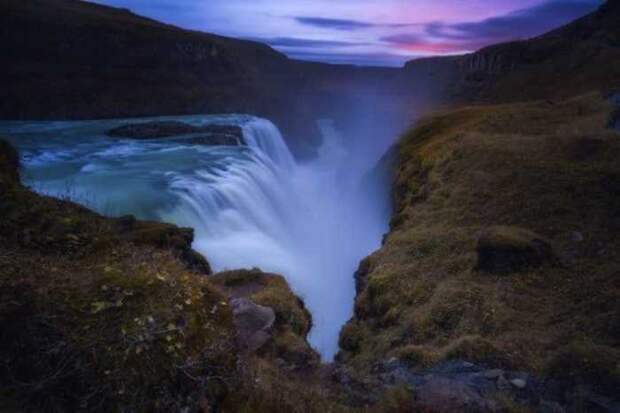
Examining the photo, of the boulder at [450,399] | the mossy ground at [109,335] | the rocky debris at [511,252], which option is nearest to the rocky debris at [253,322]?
the mossy ground at [109,335]

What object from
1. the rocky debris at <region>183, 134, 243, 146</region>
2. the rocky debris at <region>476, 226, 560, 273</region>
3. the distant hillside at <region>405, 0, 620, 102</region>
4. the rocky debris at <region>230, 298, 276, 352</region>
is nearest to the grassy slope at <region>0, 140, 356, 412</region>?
the rocky debris at <region>230, 298, 276, 352</region>

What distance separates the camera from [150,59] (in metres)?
75.9

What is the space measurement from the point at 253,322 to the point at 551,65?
213ft

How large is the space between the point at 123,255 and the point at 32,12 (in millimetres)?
75769

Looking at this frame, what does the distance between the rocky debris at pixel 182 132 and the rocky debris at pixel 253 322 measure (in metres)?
31.5

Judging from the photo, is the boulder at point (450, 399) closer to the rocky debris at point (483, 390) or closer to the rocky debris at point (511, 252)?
the rocky debris at point (483, 390)

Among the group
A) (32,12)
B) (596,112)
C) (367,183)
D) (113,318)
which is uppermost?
(32,12)

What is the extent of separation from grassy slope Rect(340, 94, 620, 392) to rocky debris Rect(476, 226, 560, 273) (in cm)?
25

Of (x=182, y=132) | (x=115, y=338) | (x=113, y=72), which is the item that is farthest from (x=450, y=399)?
(x=113, y=72)

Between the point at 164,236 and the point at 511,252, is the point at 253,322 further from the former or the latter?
the point at 511,252

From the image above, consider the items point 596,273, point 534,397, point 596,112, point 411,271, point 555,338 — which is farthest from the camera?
point 596,112

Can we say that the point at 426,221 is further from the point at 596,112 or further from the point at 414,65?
the point at 414,65

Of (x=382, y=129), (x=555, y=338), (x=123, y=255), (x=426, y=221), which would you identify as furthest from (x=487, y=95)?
(x=123, y=255)

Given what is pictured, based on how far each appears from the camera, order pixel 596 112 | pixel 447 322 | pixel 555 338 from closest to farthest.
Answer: pixel 555 338
pixel 447 322
pixel 596 112
